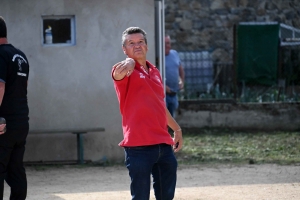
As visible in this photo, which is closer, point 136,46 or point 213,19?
point 136,46

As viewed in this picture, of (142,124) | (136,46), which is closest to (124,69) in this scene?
(136,46)

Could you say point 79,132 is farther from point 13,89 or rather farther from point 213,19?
point 213,19

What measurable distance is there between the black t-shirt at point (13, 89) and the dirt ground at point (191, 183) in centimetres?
159

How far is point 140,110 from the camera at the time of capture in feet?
15.9

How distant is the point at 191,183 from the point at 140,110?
128 inches

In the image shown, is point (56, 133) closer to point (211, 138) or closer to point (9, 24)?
point (9, 24)

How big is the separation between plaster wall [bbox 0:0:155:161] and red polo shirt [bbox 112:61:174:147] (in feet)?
14.4

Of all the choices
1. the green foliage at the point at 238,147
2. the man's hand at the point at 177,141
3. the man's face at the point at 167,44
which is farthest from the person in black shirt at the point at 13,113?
the man's face at the point at 167,44

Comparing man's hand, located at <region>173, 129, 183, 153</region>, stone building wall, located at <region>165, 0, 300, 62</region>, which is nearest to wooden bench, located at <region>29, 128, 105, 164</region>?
man's hand, located at <region>173, 129, 183, 153</region>

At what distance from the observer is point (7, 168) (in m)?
5.87

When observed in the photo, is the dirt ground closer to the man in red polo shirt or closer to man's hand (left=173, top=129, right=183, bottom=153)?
man's hand (left=173, top=129, right=183, bottom=153)

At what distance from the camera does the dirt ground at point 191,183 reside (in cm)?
708

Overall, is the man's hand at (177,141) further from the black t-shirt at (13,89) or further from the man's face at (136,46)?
the black t-shirt at (13,89)

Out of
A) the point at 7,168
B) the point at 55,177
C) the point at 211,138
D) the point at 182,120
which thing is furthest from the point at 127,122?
the point at 182,120
